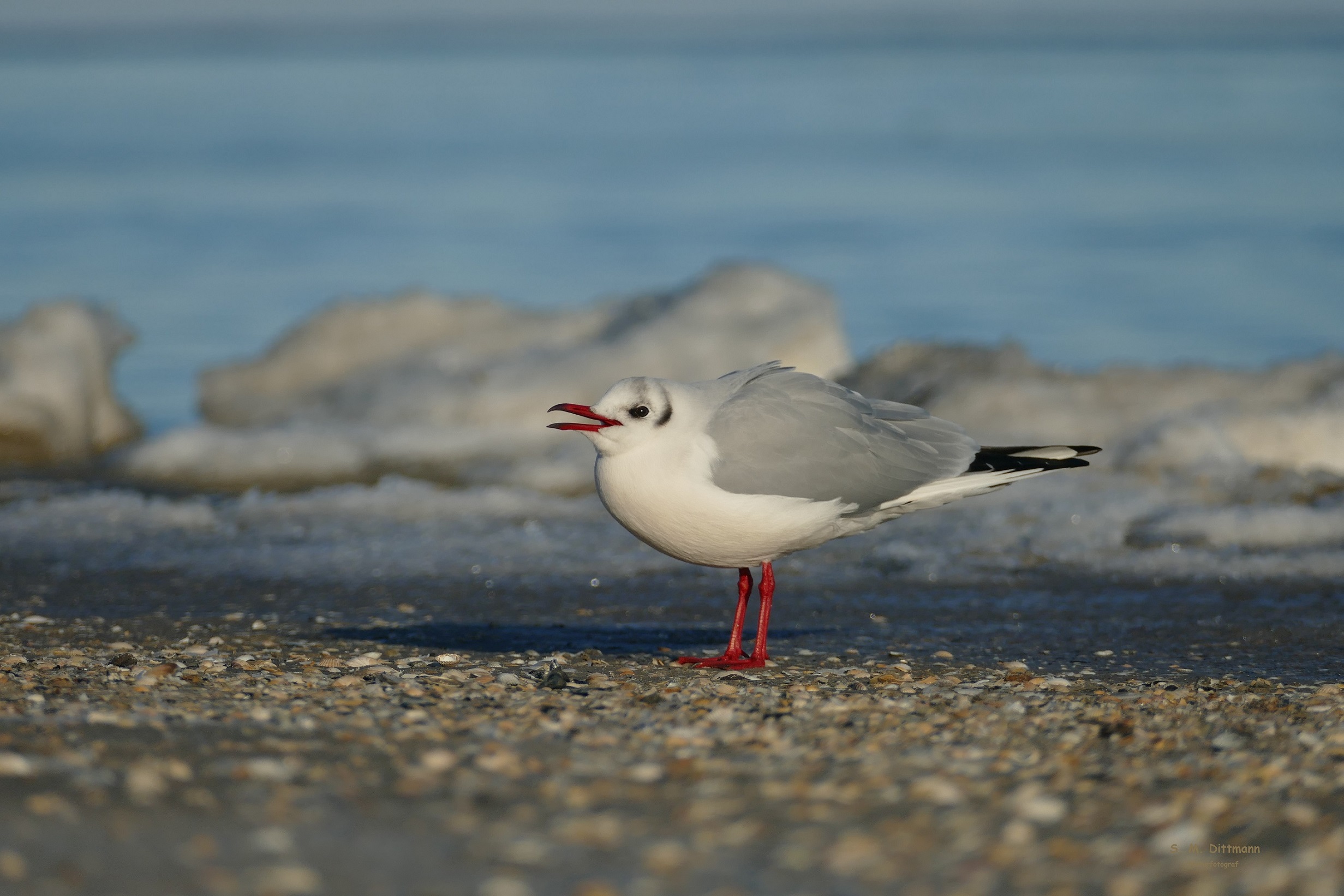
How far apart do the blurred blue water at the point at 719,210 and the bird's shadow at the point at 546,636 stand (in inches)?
291

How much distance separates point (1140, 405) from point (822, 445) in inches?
280

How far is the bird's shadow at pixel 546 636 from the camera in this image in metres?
6.74

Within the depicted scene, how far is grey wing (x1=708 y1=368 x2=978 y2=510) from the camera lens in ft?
19.5

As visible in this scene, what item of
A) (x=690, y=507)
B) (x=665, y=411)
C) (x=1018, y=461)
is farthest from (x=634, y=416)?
(x=1018, y=461)

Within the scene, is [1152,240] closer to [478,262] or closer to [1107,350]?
[1107,350]

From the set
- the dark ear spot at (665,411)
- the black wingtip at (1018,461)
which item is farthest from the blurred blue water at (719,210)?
the black wingtip at (1018,461)

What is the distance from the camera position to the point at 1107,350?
52.2 feet

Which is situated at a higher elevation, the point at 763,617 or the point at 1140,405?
the point at 1140,405

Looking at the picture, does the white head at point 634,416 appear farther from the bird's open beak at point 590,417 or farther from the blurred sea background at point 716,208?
the blurred sea background at point 716,208

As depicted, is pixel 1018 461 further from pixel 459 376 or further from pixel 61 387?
pixel 61 387

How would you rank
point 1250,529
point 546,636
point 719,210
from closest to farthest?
point 546,636 < point 1250,529 < point 719,210

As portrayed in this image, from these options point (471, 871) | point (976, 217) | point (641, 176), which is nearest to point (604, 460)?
point (471, 871)

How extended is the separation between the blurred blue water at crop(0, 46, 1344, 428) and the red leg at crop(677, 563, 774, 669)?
8543mm

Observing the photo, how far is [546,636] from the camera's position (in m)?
7.00
